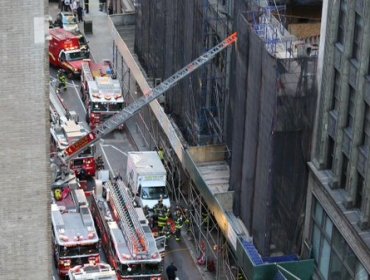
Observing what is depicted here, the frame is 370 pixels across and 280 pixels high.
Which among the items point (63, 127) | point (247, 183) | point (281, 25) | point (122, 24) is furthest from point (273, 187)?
point (122, 24)

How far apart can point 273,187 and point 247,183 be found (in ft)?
9.20

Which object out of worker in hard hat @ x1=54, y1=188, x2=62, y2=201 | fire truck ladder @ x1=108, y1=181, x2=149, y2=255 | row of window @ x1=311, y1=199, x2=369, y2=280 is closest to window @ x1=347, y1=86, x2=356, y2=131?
row of window @ x1=311, y1=199, x2=369, y2=280

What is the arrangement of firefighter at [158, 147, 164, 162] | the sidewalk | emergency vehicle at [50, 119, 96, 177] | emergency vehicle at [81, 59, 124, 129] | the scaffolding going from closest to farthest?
the scaffolding
the sidewalk
emergency vehicle at [50, 119, 96, 177]
firefighter at [158, 147, 164, 162]
emergency vehicle at [81, 59, 124, 129]

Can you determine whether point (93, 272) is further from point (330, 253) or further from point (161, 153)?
point (161, 153)

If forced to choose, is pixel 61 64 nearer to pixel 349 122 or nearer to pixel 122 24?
pixel 122 24

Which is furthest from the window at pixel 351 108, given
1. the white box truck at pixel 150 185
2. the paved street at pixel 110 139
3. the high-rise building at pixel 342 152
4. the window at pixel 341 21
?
the white box truck at pixel 150 185

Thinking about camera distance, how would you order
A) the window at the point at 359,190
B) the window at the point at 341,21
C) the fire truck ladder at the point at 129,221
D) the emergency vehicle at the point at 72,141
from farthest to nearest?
the emergency vehicle at the point at 72,141
the fire truck ladder at the point at 129,221
the window at the point at 341,21
the window at the point at 359,190

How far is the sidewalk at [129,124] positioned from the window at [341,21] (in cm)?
1480

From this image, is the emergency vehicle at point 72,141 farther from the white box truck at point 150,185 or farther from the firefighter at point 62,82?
the firefighter at point 62,82

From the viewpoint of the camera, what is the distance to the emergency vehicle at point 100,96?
68438 millimetres

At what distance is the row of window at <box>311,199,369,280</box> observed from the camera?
4316 cm

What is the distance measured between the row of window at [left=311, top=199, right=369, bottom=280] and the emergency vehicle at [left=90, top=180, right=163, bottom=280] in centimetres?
735

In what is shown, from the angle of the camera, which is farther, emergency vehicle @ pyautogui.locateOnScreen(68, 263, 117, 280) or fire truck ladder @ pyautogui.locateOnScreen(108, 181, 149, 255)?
fire truck ladder @ pyautogui.locateOnScreen(108, 181, 149, 255)

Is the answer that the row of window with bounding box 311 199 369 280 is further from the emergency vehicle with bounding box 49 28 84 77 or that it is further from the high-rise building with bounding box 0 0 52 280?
the emergency vehicle with bounding box 49 28 84 77
